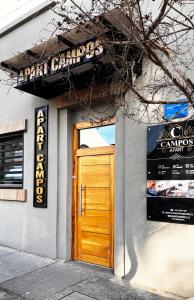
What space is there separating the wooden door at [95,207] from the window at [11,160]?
1.71 m

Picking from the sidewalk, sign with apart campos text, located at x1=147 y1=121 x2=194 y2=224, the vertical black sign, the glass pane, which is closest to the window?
the vertical black sign

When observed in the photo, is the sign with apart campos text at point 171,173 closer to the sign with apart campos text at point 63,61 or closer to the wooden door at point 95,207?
the wooden door at point 95,207

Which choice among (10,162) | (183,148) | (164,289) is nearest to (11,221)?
(10,162)

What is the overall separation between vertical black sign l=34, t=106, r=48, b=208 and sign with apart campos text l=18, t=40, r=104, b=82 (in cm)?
95

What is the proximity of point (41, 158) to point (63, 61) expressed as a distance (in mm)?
2163

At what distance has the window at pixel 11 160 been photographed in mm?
7672

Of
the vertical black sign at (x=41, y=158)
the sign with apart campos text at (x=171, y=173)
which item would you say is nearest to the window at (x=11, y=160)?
the vertical black sign at (x=41, y=158)

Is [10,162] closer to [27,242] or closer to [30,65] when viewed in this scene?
[27,242]

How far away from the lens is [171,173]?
502 centimetres

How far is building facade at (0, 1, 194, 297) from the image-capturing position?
5.12 m

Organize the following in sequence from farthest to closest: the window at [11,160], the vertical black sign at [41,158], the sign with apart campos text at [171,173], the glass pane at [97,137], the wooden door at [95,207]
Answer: the window at [11,160], the vertical black sign at [41,158], the glass pane at [97,137], the wooden door at [95,207], the sign with apart campos text at [171,173]

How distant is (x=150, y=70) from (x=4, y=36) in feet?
14.3

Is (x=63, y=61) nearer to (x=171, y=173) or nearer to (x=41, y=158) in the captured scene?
(x=41, y=158)

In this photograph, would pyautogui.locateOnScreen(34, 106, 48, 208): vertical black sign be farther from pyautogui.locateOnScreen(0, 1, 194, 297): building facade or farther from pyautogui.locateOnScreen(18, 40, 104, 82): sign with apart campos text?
pyautogui.locateOnScreen(18, 40, 104, 82): sign with apart campos text
